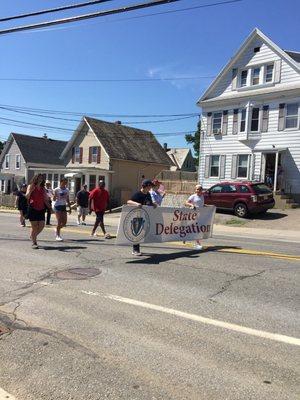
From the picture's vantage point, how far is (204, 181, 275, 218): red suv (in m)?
23.5

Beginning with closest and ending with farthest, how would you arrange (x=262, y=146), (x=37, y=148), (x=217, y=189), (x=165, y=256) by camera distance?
(x=165, y=256) → (x=217, y=189) → (x=262, y=146) → (x=37, y=148)

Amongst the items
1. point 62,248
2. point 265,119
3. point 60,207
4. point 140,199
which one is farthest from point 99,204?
point 265,119

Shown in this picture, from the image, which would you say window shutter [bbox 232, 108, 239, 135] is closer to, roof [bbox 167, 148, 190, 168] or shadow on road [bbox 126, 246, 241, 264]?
shadow on road [bbox 126, 246, 241, 264]

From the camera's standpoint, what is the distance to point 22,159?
55812 mm

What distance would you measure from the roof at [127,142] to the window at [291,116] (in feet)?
60.2

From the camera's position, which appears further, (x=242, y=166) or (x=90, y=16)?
(x=242, y=166)

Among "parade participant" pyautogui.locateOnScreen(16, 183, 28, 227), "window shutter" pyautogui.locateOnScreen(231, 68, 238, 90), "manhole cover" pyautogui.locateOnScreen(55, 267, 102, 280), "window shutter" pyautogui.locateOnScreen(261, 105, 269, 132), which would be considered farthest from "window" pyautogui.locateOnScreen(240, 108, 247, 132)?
"manhole cover" pyautogui.locateOnScreen(55, 267, 102, 280)

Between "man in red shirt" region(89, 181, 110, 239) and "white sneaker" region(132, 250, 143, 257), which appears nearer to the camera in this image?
→ "white sneaker" region(132, 250, 143, 257)

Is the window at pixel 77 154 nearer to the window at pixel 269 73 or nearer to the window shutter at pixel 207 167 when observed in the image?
the window shutter at pixel 207 167

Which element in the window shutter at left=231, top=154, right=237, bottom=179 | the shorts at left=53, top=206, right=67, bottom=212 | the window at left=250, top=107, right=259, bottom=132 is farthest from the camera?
the window shutter at left=231, top=154, right=237, bottom=179

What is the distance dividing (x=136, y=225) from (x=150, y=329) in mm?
5194

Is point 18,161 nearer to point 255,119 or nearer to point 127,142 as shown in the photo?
point 127,142

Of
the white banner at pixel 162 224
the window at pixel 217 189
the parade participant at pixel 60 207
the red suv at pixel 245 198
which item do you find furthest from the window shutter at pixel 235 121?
the white banner at pixel 162 224

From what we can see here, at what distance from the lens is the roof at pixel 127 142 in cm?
4429
